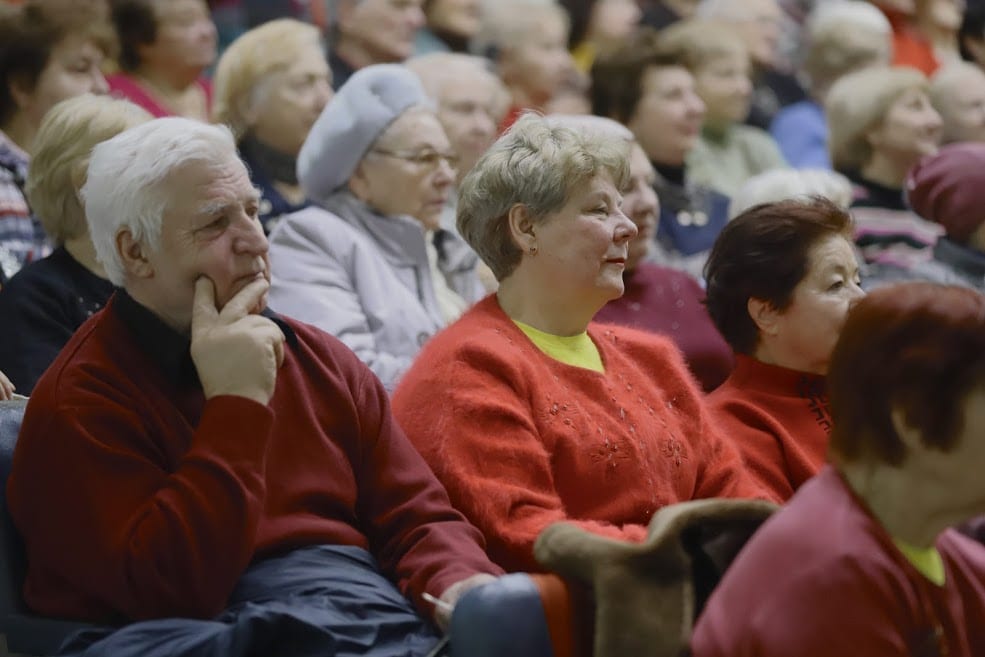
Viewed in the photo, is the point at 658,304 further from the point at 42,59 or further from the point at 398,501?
the point at 42,59

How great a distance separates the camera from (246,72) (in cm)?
430

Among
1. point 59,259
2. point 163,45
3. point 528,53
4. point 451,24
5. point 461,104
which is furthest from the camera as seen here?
point 451,24

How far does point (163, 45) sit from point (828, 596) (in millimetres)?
3318

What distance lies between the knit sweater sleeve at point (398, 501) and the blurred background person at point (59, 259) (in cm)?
73

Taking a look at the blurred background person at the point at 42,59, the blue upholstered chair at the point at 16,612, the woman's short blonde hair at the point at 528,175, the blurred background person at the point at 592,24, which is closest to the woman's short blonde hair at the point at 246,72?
the blurred background person at the point at 42,59

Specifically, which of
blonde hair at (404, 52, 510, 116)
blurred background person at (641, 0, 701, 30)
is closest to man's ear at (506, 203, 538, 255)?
blonde hair at (404, 52, 510, 116)

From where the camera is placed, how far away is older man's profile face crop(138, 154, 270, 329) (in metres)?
2.43

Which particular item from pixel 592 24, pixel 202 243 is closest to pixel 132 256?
pixel 202 243

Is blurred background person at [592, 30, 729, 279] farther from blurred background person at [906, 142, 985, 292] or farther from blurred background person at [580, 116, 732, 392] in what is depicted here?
blurred background person at [580, 116, 732, 392]

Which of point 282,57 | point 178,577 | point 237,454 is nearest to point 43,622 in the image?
point 178,577

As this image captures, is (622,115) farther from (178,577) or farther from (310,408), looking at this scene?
(178,577)

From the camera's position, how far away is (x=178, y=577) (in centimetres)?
223

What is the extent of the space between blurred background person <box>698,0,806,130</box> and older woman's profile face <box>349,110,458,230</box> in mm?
3047

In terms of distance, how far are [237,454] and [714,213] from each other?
293 centimetres
